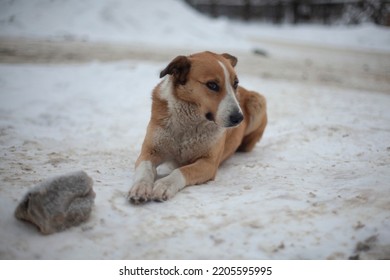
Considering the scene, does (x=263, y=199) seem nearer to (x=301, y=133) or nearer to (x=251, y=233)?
(x=251, y=233)

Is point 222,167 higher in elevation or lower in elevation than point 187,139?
lower

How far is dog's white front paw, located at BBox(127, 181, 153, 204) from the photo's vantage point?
313cm

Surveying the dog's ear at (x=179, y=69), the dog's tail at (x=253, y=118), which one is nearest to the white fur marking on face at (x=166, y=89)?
the dog's ear at (x=179, y=69)

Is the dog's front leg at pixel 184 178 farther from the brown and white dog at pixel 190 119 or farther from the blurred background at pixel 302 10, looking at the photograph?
the blurred background at pixel 302 10

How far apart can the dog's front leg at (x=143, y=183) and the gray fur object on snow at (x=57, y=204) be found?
373 millimetres

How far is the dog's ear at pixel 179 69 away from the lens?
376cm

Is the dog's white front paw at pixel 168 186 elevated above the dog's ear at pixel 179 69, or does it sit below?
below

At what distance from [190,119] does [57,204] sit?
1.65 metres

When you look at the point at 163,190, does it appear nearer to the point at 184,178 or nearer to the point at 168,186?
the point at 168,186

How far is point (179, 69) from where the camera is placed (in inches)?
151

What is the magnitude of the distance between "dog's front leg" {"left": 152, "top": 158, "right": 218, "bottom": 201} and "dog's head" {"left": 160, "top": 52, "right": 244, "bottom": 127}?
0.47m

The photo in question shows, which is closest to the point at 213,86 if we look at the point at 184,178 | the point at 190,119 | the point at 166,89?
the point at 190,119

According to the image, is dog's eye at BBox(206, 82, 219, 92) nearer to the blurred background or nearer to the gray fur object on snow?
the gray fur object on snow

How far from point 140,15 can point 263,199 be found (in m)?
14.9
